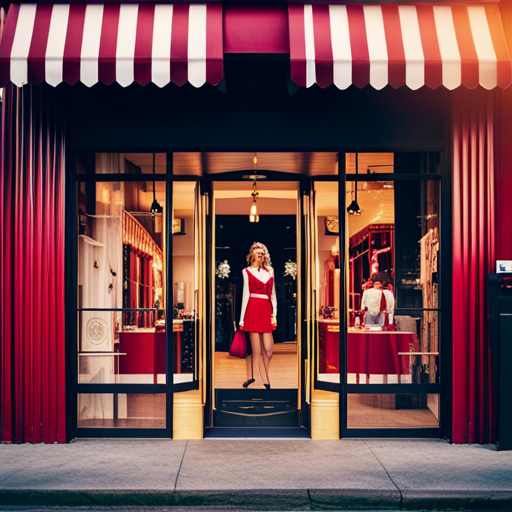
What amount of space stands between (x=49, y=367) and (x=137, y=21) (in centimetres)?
358

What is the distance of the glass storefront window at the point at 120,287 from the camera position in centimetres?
744

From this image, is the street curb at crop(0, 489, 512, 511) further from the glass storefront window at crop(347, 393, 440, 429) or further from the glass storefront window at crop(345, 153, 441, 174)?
the glass storefront window at crop(345, 153, 441, 174)

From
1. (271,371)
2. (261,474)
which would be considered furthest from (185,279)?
(271,371)

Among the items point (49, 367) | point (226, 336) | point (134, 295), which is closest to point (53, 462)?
point (49, 367)

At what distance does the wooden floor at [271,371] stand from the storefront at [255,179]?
A: 7.11 feet

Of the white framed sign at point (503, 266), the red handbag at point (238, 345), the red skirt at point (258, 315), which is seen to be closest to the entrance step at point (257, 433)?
the red handbag at point (238, 345)

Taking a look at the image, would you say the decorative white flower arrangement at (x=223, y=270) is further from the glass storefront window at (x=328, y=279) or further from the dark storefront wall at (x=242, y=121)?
the dark storefront wall at (x=242, y=121)

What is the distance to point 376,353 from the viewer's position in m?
7.67

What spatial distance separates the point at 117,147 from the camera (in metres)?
7.33

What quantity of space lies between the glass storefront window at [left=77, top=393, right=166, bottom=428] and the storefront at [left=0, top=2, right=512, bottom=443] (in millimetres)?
21

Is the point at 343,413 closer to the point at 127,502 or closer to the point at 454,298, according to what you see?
the point at 454,298

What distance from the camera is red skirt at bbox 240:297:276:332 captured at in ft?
31.4

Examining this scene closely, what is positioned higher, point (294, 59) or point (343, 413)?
point (294, 59)

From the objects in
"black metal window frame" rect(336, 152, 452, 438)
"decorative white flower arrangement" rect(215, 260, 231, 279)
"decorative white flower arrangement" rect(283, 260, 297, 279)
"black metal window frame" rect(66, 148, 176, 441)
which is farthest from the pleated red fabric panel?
"decorative white flower arrangement" rect(215, 260, 231, 279)
